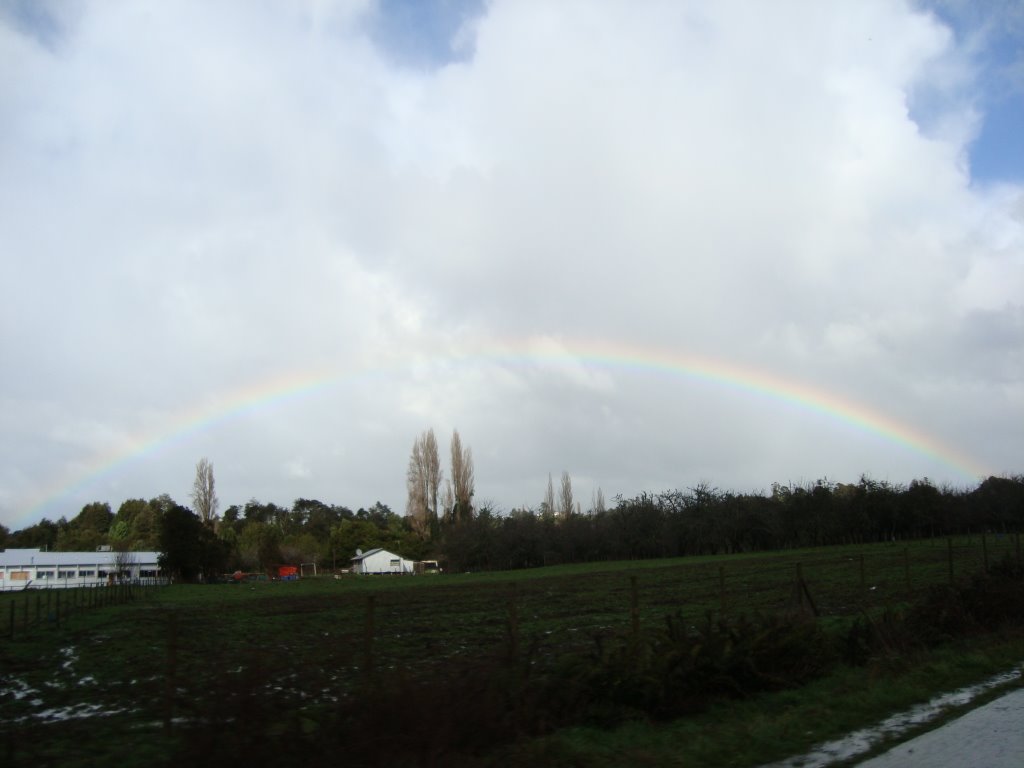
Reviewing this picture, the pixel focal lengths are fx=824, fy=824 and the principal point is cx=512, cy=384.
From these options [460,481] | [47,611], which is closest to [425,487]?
[460,481]

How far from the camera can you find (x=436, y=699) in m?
7.90

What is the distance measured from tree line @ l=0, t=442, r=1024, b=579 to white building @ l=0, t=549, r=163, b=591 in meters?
6.58

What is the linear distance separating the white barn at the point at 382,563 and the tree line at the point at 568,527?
3790 millimetres

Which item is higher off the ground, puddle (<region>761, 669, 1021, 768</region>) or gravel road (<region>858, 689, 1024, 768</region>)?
gravel road (<region>858, 689, 1024, 768</region>)

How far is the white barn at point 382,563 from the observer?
11462 centimetres

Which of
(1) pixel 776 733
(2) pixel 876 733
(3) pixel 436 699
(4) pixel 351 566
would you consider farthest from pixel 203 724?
(4) pixel 351 566

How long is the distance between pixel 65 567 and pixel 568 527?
212 feet

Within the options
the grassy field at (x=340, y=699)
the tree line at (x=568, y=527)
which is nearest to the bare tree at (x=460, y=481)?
the tree line at (x=568, y=527)

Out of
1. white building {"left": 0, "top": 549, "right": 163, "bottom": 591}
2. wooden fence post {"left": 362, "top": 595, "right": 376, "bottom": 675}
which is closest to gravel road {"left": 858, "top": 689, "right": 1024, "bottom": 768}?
wooden fence post {"left": 362, "top": 595, "right": 376, "bottom": 675}

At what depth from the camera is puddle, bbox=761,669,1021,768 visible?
299 inches

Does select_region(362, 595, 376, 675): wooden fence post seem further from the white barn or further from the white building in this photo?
the white barn

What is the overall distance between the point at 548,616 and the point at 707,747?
16.3m

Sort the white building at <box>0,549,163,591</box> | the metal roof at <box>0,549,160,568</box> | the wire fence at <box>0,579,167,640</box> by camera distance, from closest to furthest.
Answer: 1. the wire fence at <box>0,579,167,640</box>
2. the white building at <box>0,549,163,591</box>
3. the metal roof at <box>0,549,160,568</box>

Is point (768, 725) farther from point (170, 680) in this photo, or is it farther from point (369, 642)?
point (170, 680)
